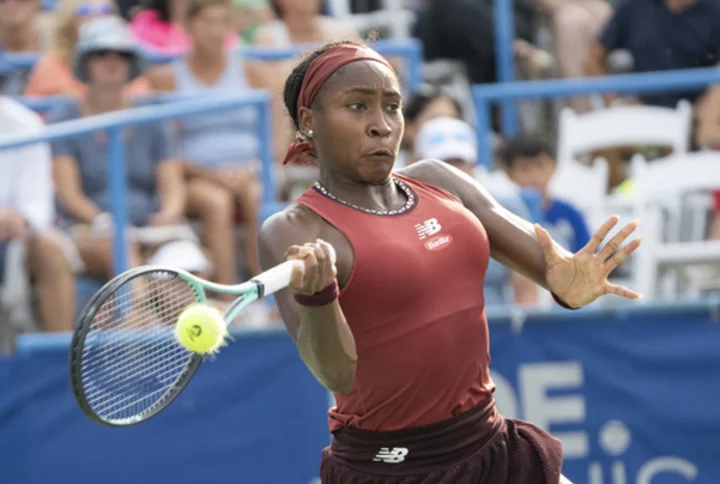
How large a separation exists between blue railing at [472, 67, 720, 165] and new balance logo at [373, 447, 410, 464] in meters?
4.15

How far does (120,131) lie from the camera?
677cm

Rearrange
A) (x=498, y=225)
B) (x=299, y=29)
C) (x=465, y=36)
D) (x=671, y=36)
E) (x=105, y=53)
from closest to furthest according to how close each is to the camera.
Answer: (x=498, y=225) < (x=105, y=53) < (x=671, y=36) < (x=299, y=29) < (x=465, y=36)

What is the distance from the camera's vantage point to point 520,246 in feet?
12.4

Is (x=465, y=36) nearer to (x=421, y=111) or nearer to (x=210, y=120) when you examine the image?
(x=421, y=111)

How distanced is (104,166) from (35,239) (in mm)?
852

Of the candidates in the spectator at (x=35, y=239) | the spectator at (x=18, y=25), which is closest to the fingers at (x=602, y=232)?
the spectator at (x=35, y=239)

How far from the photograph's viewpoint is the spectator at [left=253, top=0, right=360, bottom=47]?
8.66 metres

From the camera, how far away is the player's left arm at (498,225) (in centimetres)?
378

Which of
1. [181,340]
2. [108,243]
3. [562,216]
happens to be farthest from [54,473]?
[181,340]

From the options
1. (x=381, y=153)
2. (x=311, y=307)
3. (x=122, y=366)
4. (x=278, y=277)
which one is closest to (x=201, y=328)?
(x=278, y=277)

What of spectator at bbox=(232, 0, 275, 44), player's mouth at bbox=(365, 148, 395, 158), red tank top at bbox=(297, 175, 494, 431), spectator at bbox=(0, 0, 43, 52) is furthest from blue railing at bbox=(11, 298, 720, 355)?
spectator at bbox=(232, 0, 275, 44)

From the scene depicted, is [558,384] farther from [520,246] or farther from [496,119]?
[496,119]

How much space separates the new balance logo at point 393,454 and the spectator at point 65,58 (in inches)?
188

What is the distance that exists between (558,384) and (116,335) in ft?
9.02
